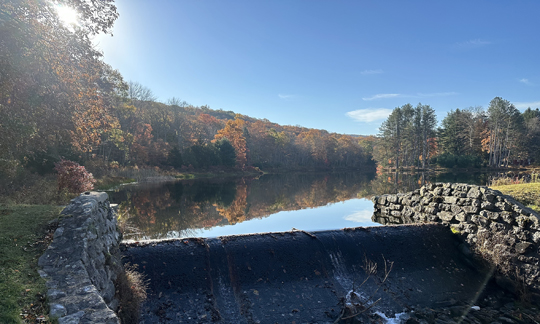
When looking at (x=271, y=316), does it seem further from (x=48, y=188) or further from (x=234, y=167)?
(x=234, y=167)

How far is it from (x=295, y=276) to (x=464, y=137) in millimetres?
62547

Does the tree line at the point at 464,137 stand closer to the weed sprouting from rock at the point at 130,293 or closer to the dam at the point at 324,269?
the dam at the point at 324,269

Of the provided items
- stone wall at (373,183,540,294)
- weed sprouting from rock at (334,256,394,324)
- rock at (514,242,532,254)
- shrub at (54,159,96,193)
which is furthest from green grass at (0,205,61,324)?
rock at (514,242,532,254)

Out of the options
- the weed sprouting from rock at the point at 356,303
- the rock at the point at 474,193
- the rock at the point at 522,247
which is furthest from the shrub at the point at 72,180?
the rock at the point at 522,247

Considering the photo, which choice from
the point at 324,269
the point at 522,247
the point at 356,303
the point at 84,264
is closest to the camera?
the point at 84,264

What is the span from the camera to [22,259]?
3.44 m

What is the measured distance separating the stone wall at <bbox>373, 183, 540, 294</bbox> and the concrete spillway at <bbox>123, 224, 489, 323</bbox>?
0.64m

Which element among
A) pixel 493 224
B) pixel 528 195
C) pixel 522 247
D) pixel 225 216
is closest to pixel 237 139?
pixel 225 216

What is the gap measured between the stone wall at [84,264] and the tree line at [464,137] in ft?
186

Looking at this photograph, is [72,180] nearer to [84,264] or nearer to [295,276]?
[84,264]

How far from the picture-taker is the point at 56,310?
2613 millimetres

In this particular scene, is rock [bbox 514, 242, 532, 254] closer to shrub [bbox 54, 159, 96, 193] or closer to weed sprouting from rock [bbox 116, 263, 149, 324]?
weed sprouting from rock [bbox 116, 263, 149, 324]

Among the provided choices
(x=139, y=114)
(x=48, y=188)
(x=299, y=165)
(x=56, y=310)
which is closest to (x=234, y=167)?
(x=139, y=114)

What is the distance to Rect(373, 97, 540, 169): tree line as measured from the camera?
46.8 meters
